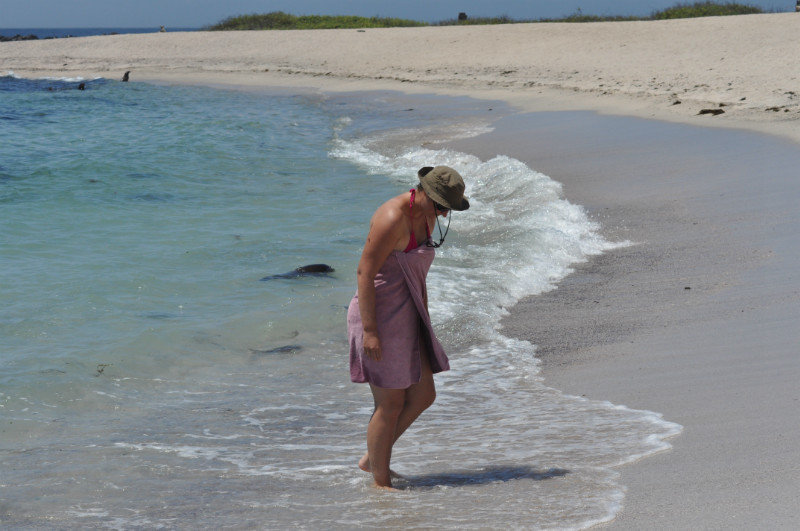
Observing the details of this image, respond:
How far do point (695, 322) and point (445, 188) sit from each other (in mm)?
3024

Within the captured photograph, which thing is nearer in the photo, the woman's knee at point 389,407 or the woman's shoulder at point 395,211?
the woman's shoulder at point 395,211

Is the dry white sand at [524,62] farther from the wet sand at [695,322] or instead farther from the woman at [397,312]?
the woman at [397,312]

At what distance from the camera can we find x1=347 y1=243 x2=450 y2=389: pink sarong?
3787 mm

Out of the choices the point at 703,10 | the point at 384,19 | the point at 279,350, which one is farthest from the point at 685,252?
the point at 384,19

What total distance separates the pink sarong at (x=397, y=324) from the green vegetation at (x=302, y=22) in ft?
169

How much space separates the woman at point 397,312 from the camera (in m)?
3.65

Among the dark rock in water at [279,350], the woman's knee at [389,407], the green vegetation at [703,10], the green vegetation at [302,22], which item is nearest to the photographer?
the woman's knee at [389,407]

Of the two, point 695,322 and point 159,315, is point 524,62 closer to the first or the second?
point 159,315

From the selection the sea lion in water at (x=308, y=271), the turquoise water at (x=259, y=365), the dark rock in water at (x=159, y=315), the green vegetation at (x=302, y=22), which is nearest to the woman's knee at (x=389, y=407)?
the turquoise water at (x=259, y=365)

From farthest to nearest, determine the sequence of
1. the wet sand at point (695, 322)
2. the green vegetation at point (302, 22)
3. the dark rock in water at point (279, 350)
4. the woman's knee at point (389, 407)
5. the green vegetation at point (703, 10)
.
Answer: the green vegetation at point (302, 22)
the green vegetation at point (703, 10)
the dark rock in water at point (279, 350)
the woman's knee at point (389, 407)
the wet sand at point (695, 322)

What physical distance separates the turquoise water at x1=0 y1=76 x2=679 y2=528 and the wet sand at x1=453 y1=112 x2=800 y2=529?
236mm

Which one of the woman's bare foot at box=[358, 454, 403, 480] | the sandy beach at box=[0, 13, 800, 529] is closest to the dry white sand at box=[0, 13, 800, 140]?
the sandy beach at box=[0, 13, 800, 529]

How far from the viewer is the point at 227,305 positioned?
24.9 feet

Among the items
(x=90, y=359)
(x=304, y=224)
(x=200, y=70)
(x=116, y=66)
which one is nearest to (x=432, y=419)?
(x=90, y=359)
